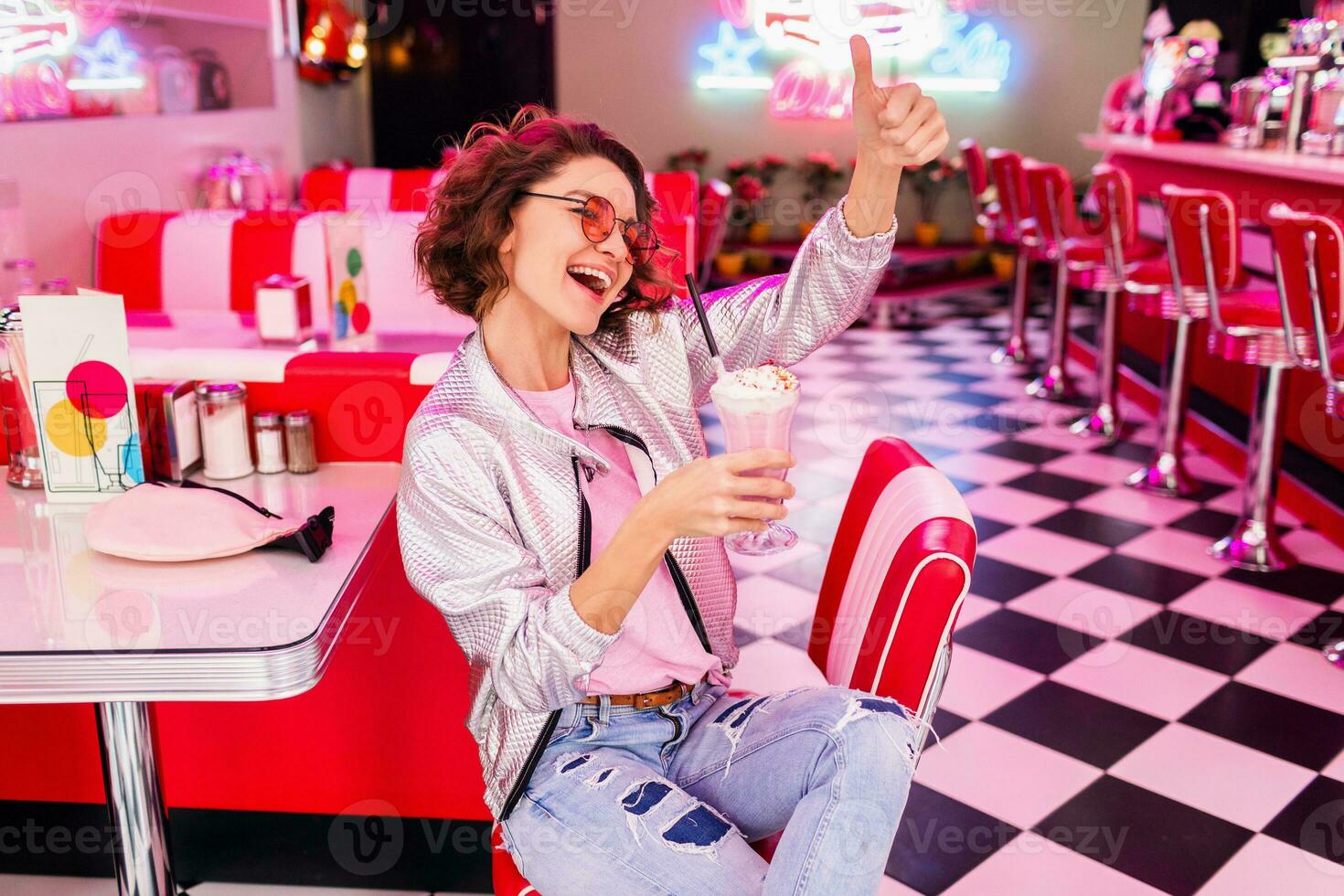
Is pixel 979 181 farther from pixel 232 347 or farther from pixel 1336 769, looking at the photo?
pixel 232 347

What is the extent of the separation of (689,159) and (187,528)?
7.78 meters

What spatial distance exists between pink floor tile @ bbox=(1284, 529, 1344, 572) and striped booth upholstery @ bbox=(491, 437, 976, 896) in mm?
2657

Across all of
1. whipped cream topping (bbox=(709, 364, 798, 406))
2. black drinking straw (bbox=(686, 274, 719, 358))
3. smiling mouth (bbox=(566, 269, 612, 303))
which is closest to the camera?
whipped cream topping (bbox=(709, 364, 798, 406))

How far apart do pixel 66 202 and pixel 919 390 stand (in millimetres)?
3931

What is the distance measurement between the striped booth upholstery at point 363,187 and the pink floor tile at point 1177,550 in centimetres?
343

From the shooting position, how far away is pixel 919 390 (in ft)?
19.3

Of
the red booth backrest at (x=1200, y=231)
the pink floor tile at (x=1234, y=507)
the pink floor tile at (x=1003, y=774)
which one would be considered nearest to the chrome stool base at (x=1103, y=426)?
the pink floor tile at (x=1234, y=507)

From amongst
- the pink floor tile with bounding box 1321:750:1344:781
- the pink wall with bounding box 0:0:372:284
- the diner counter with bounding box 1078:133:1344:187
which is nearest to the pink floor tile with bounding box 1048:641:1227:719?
the pink floor tile with bounding box 1321:750:1344:781

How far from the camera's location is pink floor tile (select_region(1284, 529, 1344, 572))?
145 inches

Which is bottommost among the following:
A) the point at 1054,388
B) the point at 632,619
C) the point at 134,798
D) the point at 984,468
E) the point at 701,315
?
the point at 984,468

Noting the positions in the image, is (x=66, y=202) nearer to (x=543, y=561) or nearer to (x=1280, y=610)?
(x=543, y=561)

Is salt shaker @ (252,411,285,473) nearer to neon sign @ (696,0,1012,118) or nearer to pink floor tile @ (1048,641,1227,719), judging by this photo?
pink floor tile @ (1048,641,1227,719)

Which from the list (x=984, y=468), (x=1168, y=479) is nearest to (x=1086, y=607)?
(x=1168, y=479)

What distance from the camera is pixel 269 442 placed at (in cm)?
198
